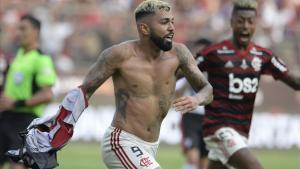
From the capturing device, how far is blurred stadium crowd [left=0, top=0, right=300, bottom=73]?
21438mm

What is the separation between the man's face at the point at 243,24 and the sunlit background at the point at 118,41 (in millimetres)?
8265

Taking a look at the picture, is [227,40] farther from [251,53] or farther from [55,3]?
[55,3]

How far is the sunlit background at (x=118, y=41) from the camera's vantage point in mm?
20906

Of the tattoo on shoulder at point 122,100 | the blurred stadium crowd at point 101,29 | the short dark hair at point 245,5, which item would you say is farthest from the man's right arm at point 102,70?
the blurred stadium crowd at point 101,29

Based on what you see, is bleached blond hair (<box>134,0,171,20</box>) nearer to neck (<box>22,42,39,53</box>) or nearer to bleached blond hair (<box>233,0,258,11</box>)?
bleached blond hair (<box>233,0,258,11</box>)

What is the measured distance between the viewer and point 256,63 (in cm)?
1173

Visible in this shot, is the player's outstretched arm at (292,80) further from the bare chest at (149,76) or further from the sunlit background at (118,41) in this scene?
the sunlit background at (118,41)

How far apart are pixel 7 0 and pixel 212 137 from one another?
1189 centimetres

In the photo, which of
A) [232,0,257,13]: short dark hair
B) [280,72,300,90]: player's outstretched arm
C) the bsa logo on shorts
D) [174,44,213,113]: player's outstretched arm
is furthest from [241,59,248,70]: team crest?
the bsa logo on shorts

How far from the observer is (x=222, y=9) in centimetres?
2286

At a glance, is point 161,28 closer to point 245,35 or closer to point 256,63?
point 245,35

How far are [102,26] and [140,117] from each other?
40.2 feet

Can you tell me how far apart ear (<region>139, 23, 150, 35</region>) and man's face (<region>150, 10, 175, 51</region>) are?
2.2 inches

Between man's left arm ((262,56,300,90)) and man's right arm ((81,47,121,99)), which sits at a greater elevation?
man's right arm ((81,47,121,99))
